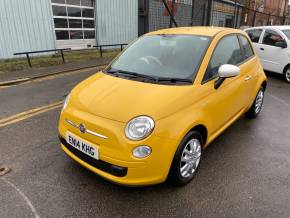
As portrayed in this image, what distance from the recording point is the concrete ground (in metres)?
2.61

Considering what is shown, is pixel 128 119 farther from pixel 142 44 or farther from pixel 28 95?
pixel 28 95

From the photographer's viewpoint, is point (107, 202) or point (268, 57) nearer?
point (107, 202)

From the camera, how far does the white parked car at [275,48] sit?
802 cm

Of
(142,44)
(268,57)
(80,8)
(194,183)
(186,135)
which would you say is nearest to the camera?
(186,135)

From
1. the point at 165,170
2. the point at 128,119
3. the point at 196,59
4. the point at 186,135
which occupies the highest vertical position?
the point at 196,59

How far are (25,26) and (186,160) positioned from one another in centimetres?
1017

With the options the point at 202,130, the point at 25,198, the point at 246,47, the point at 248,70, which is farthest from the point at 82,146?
the point at 246,47

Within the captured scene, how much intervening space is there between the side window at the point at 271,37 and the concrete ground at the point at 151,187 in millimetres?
4948

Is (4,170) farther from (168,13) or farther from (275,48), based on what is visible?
(168,13)

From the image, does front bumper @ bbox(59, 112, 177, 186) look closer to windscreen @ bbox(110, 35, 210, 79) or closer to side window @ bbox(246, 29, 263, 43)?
windscreen @ bbox(110, 35, 210, 79)

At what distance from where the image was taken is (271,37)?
27.7ft

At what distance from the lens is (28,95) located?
6.10 m

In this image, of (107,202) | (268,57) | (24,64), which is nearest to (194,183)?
(107,202)

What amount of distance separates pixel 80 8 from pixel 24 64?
16.4 feet
